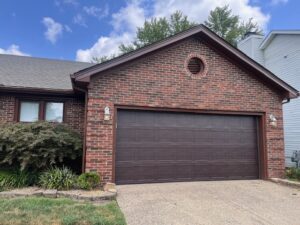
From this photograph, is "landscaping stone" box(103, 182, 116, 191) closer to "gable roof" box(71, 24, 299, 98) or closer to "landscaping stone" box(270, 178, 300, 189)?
"gable roof" box(71, 24, 299, 98)

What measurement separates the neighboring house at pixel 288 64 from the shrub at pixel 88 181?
10017 mm

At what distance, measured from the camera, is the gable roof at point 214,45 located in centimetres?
778

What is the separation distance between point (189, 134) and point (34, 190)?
4.86 m

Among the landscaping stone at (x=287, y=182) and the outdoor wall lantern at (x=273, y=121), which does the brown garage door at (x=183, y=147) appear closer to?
the outdoor wall lantern at (x=273, y=121)

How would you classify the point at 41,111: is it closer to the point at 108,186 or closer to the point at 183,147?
the point at 108,186

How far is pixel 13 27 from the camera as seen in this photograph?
17.9m

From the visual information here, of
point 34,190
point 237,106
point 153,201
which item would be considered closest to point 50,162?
point 34,190

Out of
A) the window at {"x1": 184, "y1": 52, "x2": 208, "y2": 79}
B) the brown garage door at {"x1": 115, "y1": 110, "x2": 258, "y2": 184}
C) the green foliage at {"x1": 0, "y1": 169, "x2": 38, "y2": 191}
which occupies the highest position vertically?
the window at {"x1": 184, "y1": 52, "x2": 208, "y2": 79}

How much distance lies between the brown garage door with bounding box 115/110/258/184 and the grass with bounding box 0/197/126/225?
2.31 meters

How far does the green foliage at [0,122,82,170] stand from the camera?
7605 millimetres

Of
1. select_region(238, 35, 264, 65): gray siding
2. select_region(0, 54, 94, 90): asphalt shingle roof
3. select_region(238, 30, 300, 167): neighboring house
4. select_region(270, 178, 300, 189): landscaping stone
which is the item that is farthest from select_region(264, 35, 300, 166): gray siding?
select_region(0, 54, 94, 90): asphalt shingle roof

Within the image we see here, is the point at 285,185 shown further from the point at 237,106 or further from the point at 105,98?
the point at 105,98

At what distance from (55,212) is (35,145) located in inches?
110

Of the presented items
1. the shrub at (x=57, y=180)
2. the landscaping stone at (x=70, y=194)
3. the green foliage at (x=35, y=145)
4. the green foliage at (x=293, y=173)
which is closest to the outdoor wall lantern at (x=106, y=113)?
the green foliage at (x=35, y=145)
